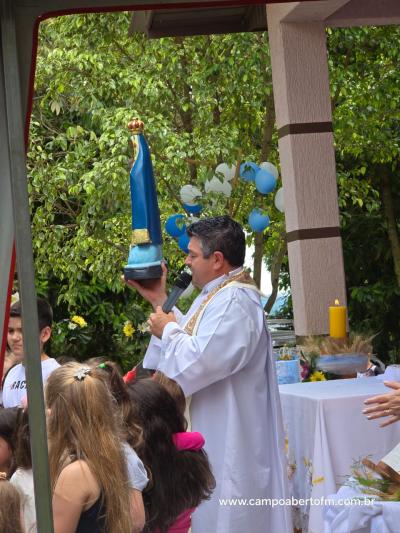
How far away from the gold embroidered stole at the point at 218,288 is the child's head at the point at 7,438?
103 cm

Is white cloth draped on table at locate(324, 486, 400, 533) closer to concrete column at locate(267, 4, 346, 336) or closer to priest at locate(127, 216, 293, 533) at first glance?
priest at locate(127, 216, 293, 533)

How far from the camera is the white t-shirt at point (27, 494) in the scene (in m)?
2.44

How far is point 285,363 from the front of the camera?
4.71 metres

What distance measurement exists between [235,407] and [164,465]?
2.66 ft

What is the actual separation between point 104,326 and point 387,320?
3.42 metres

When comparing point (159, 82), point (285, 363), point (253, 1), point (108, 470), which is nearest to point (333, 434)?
point (285, 363)

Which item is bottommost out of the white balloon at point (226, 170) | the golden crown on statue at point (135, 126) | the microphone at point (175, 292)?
the microphone at point (175, 292)

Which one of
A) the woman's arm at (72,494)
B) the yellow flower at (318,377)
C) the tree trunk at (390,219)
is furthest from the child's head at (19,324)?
the tree trunk at (390,219)

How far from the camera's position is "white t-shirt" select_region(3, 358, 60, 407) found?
3.88 metres

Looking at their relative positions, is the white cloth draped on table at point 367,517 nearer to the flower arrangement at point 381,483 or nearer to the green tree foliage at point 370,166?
the flower arrangement at point 381,483

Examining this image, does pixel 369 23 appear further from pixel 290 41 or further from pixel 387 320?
pixel 387 320

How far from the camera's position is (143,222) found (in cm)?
361

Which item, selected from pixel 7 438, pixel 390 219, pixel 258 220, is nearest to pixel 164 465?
pixel 7 438

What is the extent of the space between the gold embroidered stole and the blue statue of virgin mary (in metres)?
0.29
